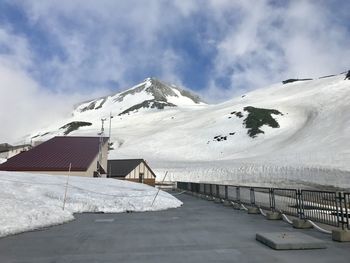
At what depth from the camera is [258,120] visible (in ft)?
477

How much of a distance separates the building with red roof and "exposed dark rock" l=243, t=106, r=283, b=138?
89.2 m

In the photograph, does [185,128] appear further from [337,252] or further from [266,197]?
[337,252]

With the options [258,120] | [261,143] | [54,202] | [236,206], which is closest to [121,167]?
[236,206]

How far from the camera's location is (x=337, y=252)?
1012cm

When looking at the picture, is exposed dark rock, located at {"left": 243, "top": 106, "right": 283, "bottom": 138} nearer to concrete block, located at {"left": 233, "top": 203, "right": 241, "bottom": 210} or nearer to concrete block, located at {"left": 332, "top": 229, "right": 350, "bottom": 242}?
concrete block, located at {"left": 233, "top": 203, "right": 241, "bottom": 210}

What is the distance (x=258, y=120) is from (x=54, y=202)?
128846mm

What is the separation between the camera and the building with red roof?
141 feet

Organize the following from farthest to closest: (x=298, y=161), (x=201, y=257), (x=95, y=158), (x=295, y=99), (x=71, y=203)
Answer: (x=295, y=99) < (x=298, y=161) < (x=95, y=158) < (x=71, y=203) < (x=201, y=257)

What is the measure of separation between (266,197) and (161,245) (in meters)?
16.9

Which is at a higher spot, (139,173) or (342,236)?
(139,173)

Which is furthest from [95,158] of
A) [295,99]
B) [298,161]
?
[295,99]

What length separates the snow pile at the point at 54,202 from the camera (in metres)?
15.2

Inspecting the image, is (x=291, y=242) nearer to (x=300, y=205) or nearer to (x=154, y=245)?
(x=154, y=245)

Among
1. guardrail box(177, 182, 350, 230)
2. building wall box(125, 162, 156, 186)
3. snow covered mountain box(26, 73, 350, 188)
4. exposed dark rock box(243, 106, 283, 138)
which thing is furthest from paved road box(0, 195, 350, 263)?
exposed dark rock box(243, 106, 283, 138)
